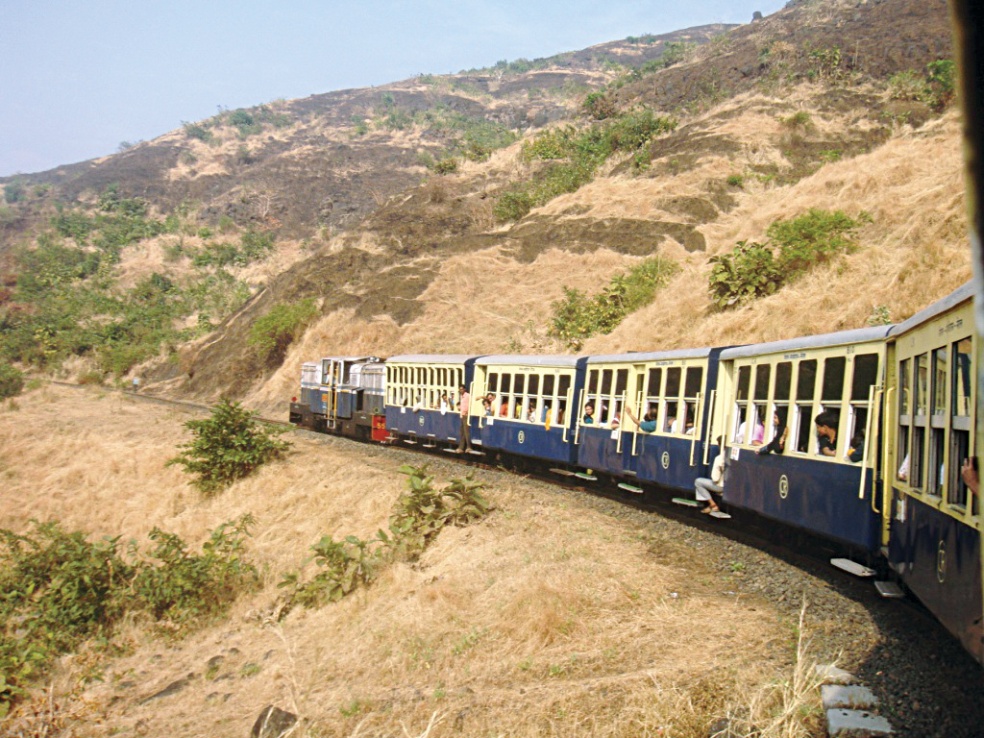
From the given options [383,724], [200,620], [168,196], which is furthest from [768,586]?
[168,196]

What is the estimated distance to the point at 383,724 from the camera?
7688 mm

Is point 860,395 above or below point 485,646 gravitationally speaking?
above

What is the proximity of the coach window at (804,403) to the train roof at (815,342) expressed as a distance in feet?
0.80

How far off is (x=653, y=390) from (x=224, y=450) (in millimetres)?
11187

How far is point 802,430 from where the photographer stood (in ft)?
34.2

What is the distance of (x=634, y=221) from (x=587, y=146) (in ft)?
47.4

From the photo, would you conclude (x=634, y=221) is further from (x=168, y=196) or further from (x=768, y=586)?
(x=168, y=196)

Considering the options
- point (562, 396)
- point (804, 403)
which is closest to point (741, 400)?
point (804, 403)

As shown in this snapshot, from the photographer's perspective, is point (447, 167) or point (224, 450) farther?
point (447, 167)

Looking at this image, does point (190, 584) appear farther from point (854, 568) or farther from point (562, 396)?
point (854, 568)

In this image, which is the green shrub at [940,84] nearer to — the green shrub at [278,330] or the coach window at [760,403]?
the green shrub at [278,330]

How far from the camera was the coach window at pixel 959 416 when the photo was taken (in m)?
6.02

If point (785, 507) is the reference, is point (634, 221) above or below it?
above

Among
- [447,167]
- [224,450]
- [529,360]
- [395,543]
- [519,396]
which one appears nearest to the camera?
[395,543]
